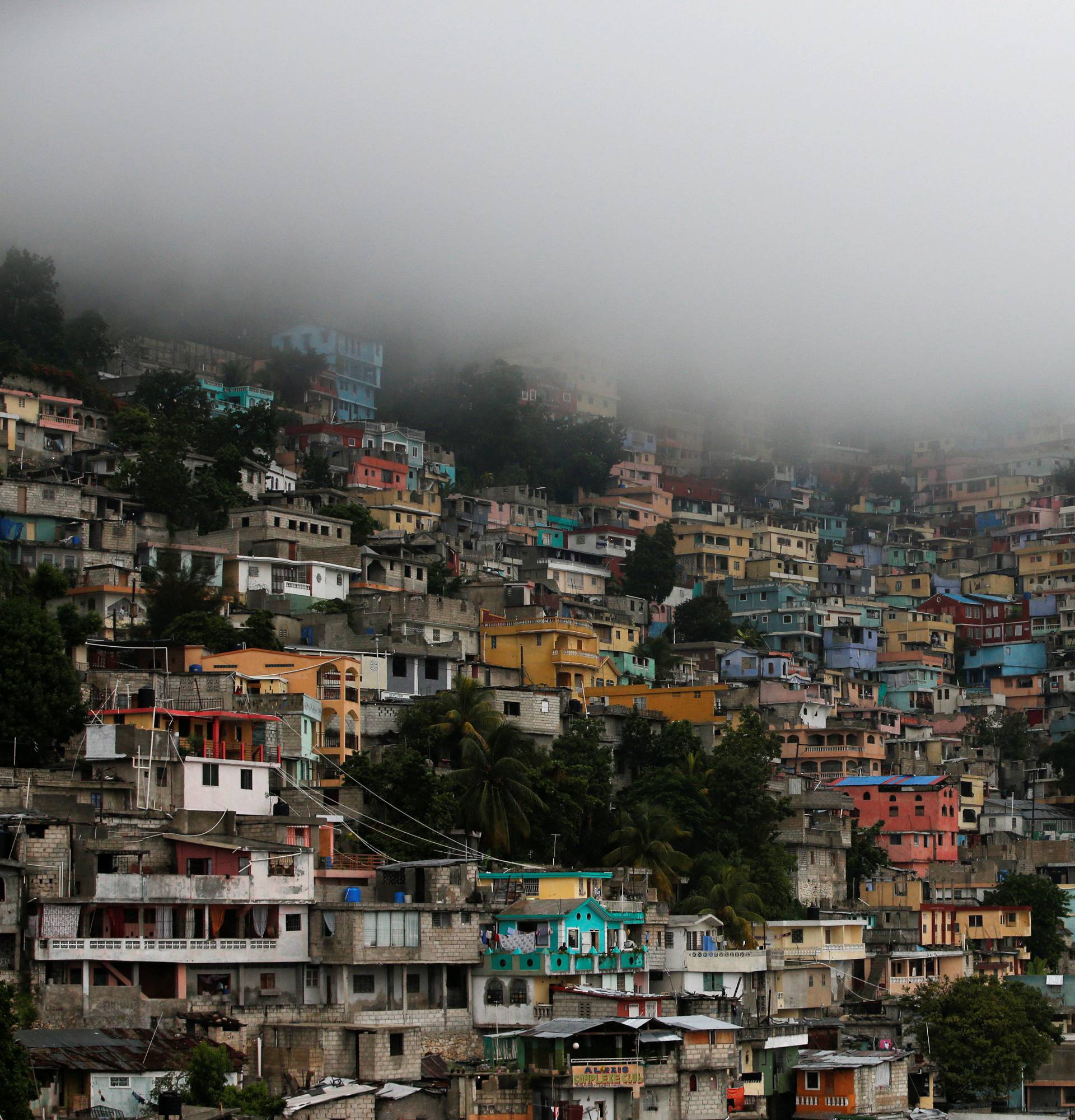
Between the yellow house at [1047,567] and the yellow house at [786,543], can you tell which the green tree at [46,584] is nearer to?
the yellow house at [786,543]

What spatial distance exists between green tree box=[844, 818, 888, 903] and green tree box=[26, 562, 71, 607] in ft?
87.9

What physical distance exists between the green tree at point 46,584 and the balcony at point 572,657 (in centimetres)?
1685

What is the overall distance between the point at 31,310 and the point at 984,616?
51.3 metres

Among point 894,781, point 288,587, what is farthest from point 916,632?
point 288,587

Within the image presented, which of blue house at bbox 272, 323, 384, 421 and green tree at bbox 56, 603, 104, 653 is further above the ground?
blue house at bbox 272, 323, 384, 421

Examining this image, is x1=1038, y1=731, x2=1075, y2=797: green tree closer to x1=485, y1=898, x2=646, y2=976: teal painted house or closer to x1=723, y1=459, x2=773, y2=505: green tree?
x1=723, y1=459, x2=773, y2=505: green tree

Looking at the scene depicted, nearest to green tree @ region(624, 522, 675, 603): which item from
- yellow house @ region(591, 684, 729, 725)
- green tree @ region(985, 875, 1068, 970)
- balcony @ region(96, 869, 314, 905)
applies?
yellow house @ region(591, 684, 729, 725)

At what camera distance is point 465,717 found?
58625 millimetres

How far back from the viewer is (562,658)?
230ft

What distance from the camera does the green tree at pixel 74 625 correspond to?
188ft

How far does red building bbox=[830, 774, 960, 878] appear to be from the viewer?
73.6 meters

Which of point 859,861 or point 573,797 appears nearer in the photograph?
point 573,797

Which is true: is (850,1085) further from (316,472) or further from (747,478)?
(747,478)

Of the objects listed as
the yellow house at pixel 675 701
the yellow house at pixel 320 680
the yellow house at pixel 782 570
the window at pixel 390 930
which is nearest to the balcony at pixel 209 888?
the window at pixel 390 930
